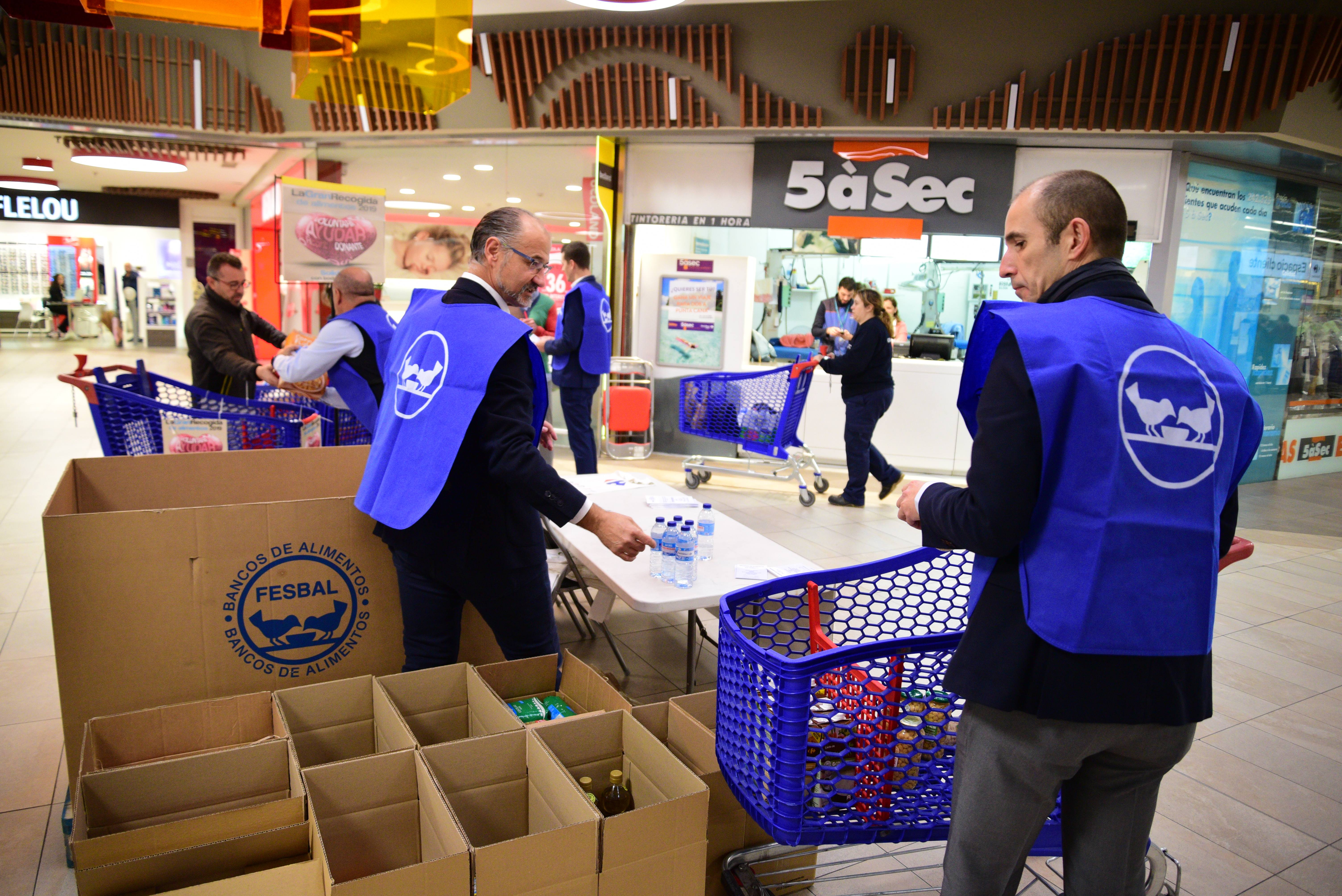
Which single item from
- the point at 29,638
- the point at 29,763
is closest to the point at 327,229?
the point at 29,638

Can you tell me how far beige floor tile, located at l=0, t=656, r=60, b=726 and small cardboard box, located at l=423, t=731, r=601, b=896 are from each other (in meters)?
1.96

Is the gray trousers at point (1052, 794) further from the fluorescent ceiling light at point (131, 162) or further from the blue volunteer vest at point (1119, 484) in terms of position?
the fluorescent ceiling light at point (131, 162)

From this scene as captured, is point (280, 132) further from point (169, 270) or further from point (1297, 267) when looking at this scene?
point (169, 270)

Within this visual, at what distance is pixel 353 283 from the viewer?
12.8ft

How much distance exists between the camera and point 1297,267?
8.40 m

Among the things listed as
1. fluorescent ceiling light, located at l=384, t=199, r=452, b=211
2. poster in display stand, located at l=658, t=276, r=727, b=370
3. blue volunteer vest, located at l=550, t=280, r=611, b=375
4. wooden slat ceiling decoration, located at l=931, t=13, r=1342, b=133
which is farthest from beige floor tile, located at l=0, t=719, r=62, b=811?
wooden slat ceiling decoration, located at l=931, t=13, r=1342, b=133

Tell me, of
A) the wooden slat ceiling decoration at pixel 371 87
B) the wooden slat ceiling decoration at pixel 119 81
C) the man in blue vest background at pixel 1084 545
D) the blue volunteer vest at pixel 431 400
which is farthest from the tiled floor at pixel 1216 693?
the wooden slat ceiling decoration at pixel 119 81

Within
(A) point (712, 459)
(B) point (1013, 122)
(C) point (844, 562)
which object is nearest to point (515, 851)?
(C) point (844, 562)

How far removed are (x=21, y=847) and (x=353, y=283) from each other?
Answer: 2430 mm

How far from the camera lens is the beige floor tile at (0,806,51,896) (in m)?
2.22

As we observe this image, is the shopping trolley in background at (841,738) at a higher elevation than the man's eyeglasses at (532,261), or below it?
below

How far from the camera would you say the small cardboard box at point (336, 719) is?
2051mm

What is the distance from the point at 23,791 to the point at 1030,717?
290 cm

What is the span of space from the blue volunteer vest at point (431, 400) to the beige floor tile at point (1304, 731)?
3272mm
